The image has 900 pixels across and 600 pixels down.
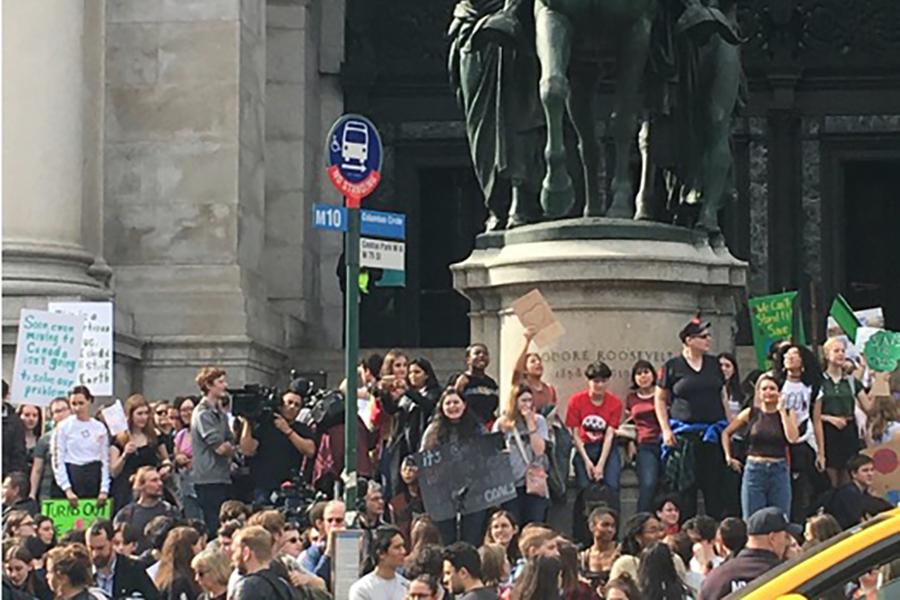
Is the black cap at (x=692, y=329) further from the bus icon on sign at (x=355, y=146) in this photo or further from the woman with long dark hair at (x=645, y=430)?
the bus icon on sign at (x=355, y=146)

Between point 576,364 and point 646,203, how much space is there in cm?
142

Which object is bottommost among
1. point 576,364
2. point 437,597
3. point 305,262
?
point 437,597

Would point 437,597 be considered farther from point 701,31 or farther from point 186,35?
point 186,35

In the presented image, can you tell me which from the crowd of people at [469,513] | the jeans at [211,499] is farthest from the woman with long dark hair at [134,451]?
the jeans at [211,499]

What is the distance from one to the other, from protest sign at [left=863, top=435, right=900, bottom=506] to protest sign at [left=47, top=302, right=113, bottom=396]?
20.3ft

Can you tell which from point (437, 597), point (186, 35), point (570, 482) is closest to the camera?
point (437, 597)

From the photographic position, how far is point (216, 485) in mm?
19875

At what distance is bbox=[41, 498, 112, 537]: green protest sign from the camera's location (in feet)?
63.3

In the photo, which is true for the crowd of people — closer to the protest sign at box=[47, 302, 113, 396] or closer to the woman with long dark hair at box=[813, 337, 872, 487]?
the woman with long dark hair at box=[813, 337, 872, 487]

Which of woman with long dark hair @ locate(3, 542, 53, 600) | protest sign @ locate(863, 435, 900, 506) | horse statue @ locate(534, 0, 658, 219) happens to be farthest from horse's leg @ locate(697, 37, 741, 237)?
woman with long dark hair @ locate(3, 542, 53, 600)

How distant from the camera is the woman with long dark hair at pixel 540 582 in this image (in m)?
13.2

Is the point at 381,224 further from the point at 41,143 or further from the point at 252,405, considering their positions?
the point at 41,143

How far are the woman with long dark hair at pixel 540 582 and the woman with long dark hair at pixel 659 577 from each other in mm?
587

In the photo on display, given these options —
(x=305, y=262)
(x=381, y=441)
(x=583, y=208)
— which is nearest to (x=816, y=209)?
(x=305, y=262)
